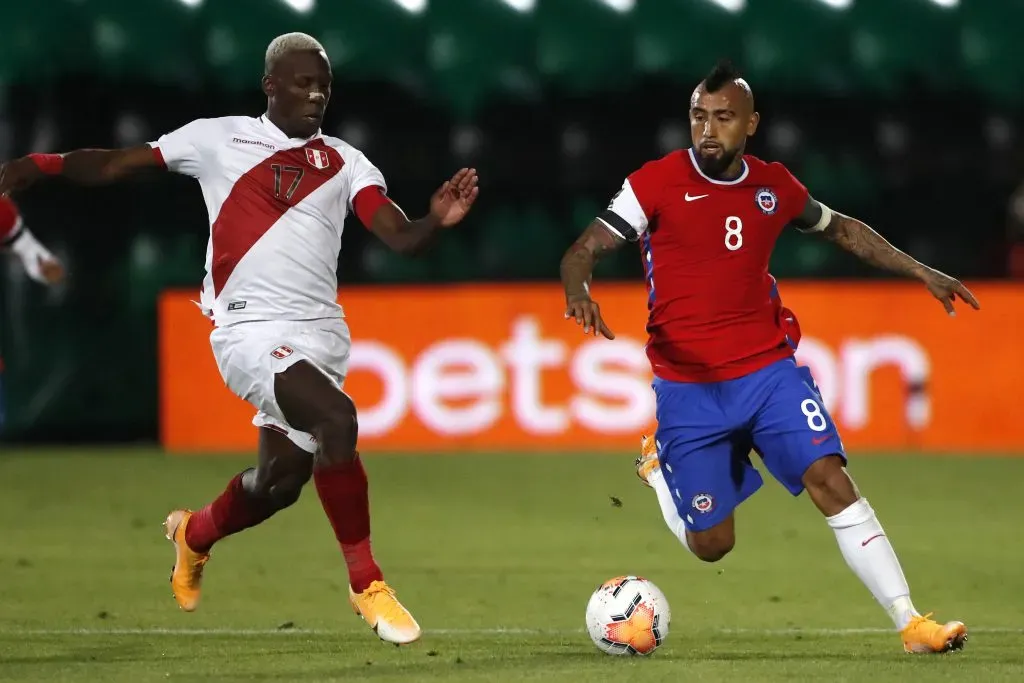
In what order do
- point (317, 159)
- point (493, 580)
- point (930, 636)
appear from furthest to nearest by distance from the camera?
point (493, 580)
point (317, 159)
point (930, 636)

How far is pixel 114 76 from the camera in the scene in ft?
54.0

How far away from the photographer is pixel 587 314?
579cm

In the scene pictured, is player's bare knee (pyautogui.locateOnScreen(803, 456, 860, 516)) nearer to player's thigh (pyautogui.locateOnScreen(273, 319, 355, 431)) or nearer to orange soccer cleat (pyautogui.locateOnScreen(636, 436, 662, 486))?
orange soccer cleat (pyautogui.locateOnScreen(636, 436, 662, 486))

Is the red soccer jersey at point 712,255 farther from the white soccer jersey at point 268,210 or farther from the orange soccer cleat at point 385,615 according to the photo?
the orange soccer cleat at point 385,615

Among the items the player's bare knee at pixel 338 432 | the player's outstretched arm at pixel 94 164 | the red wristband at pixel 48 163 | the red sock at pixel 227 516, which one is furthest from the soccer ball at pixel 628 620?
the red wristband at pixel 48 163

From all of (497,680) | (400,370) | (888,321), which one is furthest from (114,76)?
(497,680)

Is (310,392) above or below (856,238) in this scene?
below

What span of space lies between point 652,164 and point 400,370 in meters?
8.23

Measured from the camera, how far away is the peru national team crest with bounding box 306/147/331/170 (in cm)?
639

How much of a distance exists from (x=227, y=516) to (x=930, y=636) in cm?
247

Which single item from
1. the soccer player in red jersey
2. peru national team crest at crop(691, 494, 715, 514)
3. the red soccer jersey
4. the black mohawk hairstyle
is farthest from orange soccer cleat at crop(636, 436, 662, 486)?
the black mohawk hairstyle

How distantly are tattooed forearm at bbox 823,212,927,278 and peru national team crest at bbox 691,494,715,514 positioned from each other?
1.02 m

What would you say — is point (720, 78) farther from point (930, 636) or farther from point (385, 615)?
point (385, 615)

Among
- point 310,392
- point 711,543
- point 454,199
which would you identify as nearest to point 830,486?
point 711,543
